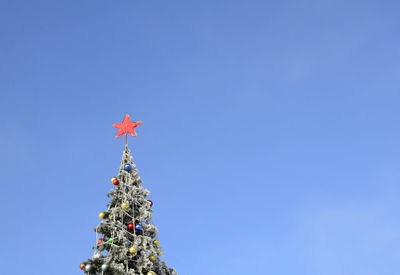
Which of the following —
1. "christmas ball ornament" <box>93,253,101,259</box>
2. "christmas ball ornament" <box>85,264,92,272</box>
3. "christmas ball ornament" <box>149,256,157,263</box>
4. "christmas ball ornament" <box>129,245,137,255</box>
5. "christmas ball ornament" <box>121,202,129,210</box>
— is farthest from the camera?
"christmas ball ornament" <box>121,202,129,210</box>

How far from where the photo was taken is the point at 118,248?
16.1m

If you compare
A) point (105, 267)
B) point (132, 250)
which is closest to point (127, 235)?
point (132, 250)

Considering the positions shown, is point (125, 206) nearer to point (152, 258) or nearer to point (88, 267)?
point (152, 258)

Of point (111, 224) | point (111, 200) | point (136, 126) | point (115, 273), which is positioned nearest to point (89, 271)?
point (115, 273)

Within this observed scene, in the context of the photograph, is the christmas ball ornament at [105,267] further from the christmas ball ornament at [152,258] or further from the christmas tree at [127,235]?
the christmas ball ornament at [152,258]

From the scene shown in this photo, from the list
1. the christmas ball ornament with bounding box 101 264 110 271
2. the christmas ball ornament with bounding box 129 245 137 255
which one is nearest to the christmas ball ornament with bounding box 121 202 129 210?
the christmas ball ornament with bounding box 129 245 137 255

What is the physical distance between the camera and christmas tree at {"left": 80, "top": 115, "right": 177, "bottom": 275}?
1560cm

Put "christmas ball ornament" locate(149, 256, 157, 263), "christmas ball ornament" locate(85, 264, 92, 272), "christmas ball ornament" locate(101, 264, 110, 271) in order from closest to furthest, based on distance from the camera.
A: 1. "christmas ball ornament" locate(101, 264, 110, 271)
2. "christmas ball ornament" locate(85, 264, 92, 272)
3. "christmas ball ornament" locate(149, 256, 157, 263)

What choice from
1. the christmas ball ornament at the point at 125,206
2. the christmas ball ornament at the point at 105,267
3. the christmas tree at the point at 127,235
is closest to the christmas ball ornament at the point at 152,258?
the christmas tree at the point at 127,235

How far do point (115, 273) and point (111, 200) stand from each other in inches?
146

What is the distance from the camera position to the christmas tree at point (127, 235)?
51.2 feet

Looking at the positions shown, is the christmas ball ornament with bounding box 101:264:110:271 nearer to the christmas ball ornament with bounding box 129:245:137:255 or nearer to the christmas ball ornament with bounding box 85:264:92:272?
the christmas ball ornament with bounding box 85:264:92:272

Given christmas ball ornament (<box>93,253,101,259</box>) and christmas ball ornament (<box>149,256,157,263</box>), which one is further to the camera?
christmas ball ornament (<box>149,256,157,263</box>)

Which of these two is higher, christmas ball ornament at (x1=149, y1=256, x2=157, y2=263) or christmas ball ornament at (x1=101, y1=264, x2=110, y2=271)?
christmas ball ornament at (x1=149, y1=256, x2=157, y2=263)
